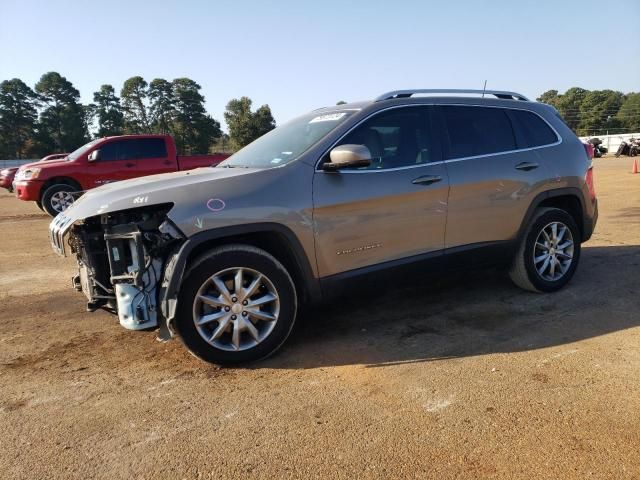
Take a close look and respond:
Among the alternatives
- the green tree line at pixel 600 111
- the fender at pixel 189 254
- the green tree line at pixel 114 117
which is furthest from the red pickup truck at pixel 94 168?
the green tree line at pixel 600 111

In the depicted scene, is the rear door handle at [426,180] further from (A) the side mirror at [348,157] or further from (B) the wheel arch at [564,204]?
(B) the wheel arch at [564,204]

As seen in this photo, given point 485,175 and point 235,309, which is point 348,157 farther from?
point 485,175

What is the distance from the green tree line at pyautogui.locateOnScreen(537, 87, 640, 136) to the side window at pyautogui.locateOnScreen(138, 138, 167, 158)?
83.1 m

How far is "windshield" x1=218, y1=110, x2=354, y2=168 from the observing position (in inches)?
154

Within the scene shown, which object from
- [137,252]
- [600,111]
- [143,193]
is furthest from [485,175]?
[600,111]

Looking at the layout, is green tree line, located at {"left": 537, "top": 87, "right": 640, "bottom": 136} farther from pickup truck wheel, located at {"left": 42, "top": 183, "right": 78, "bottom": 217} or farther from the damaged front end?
the damaged front end

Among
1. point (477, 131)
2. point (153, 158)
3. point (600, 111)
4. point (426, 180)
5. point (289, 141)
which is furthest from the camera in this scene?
point (600, 111)

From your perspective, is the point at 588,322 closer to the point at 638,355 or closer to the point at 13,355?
the point at 638,355

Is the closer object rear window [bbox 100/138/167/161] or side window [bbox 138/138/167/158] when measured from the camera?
rear window [bbox 100/138/167/161]

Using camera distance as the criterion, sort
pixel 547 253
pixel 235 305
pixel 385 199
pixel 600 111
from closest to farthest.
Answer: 1. pixel 235 305
2. pixel 385 199
3. pixel 547 253
4. pixel 600 111

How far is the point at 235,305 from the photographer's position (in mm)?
3400

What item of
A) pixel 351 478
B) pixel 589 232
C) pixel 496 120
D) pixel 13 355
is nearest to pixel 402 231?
pixel 496 120

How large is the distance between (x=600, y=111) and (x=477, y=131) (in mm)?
99242

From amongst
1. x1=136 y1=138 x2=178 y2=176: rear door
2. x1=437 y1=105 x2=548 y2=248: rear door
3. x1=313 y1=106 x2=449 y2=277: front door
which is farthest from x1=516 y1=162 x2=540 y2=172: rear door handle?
x1=136 y1=138 x2=178 y2=176: rear door
